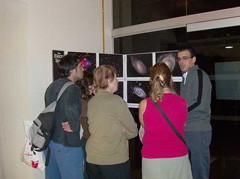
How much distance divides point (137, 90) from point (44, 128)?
147 cm

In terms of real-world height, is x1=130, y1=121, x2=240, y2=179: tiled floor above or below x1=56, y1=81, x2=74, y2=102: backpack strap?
below

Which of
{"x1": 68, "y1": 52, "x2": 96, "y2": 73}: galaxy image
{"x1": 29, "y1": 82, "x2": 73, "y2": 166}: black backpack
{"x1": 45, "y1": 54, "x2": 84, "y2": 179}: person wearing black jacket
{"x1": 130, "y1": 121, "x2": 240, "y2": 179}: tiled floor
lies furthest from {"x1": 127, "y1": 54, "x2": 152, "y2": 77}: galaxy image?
{"x1": 29, "y1": 82, "x2": 73, "y2": 166}: black backpack

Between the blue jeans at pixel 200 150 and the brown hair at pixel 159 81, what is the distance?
83 cm

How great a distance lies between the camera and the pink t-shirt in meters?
1.65

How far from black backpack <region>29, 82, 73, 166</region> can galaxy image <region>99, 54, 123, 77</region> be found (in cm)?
116

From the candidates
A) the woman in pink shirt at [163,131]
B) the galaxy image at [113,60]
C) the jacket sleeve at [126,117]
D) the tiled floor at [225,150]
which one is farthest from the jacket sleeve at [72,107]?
the tiled floor at [225,150]

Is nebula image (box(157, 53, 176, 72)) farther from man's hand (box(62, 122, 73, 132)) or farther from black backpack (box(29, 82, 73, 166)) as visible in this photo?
man's hand (box(62, 122, 73, 132))

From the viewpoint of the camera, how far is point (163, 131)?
166 centimetres

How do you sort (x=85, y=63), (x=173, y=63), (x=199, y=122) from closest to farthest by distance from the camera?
(x=199, y=122), (x=173, y=63), (x=85, y=63)

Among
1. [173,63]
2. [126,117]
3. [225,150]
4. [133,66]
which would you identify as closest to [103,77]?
[126,117]

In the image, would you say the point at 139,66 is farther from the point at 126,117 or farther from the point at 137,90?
the point at 126,117

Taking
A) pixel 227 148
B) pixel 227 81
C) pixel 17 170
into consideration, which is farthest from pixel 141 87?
pixel 17 170

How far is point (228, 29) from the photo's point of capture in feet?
8.67

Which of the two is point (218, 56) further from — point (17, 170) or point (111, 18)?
point (17, 170)
